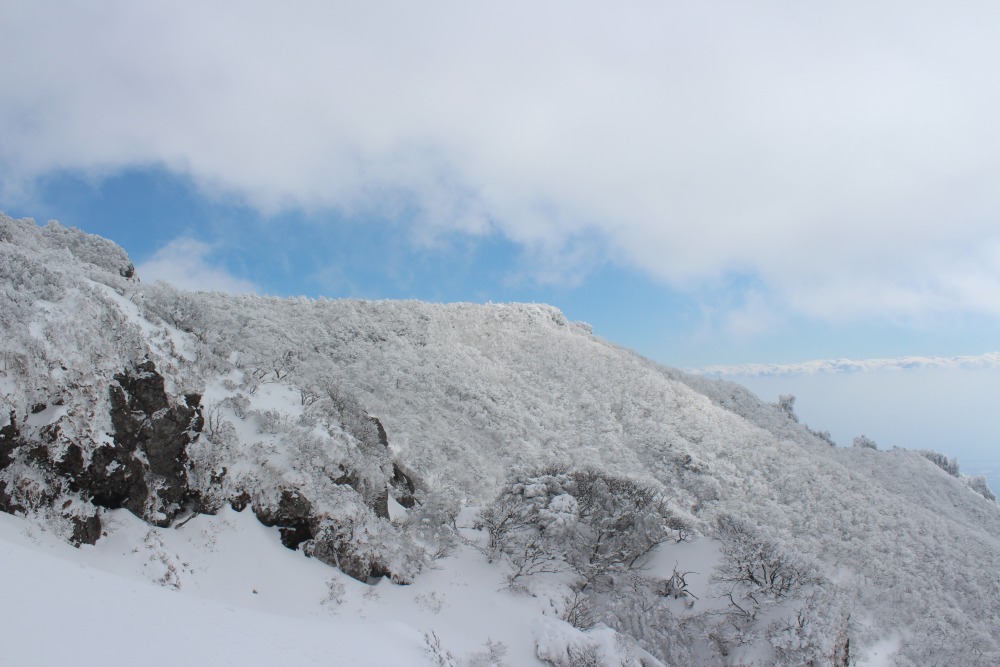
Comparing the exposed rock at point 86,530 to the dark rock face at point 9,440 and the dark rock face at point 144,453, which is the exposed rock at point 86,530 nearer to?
the dark rock face at point 144,453

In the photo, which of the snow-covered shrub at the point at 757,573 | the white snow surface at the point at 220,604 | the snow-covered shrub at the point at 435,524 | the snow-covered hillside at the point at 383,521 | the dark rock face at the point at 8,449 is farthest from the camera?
the snow-covered shrub at the point at 435,524

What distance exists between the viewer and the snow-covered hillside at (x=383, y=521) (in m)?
12.7

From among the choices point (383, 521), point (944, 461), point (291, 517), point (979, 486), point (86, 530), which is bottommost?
point (86, 530)

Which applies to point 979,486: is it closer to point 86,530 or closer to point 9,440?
Answer: point 86,530

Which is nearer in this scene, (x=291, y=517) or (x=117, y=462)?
(x=117, y=462)

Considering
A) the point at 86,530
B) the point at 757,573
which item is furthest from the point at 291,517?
the point at 757,573

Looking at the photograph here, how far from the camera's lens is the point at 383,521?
67.0 ft

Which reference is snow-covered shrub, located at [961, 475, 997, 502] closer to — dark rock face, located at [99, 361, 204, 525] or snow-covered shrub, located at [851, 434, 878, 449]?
snow-covered shrub, located at [851, 434, 878, 449]

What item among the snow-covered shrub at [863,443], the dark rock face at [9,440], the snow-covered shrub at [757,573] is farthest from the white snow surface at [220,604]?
the snow-covered shrub at [863,443]

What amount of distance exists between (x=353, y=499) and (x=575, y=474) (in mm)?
13165

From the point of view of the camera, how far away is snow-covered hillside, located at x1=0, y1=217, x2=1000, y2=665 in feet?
41.7

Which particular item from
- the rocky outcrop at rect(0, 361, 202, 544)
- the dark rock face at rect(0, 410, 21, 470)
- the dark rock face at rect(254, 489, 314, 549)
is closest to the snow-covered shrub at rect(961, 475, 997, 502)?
the dark rock face at rect(254, 489, 314, 549)

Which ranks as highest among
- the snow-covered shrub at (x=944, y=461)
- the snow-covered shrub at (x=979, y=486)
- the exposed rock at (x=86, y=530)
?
the snow-covered shrub at (x=944, y=461)

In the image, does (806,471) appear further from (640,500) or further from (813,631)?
(813,631)
